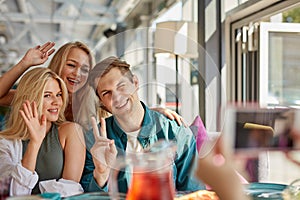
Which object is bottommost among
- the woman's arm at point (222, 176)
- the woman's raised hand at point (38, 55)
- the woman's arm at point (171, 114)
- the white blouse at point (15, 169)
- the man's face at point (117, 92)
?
the white blouse at point (15, 169)

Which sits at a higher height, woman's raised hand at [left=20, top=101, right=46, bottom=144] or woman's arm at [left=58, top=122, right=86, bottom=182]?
woman's raised hand at [left=20, top=101, right=46, bottom=144]

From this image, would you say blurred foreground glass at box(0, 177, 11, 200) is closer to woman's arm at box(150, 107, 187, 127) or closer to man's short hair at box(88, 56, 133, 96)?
man's short hair at box(88, 56, 133, 96)

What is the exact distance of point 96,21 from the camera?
493cm

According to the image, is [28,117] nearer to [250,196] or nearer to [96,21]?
[250,196]

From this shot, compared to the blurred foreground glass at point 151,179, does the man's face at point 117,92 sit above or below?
above

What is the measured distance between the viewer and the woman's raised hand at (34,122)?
4.68 ft

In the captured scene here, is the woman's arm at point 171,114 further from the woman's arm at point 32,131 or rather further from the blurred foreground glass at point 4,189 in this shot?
the blurred foreground glass at point 4,189

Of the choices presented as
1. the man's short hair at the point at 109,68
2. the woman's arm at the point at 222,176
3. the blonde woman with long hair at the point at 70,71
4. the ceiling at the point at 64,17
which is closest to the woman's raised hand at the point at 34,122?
the blonde woman with long hair at the point at 70,71

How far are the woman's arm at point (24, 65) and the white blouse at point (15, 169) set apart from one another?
0.71 ft

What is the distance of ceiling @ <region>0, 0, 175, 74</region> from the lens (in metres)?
4.28

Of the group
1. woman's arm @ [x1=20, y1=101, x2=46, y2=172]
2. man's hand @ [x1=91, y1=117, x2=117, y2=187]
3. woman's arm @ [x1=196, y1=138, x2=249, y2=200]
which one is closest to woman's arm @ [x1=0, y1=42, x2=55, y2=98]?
woman's arm @ [x1=20, y1=101, x2=46, y2=172]

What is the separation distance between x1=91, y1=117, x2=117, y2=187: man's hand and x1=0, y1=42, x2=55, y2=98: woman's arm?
344 mm

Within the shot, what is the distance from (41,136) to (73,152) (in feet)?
0.39

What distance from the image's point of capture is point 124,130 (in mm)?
1387
